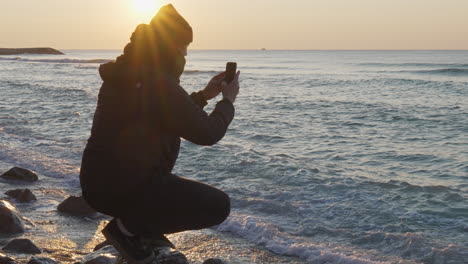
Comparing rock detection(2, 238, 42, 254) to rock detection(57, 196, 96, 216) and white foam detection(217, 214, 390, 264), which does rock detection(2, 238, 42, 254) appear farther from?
white foam detection(217, 214, 390, 264)

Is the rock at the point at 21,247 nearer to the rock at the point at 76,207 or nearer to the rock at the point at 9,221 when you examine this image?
the rock at the point at 9,221

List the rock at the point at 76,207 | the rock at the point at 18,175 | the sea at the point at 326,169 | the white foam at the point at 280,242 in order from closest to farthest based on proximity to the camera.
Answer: the white foam at the point at 280,242 → the sea at the point at 326,169 → the rock at the point at 76,207 → the rock at the point at 18,175

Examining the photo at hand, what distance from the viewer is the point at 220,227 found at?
6.81 m

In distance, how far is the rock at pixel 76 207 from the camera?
6.93 metres

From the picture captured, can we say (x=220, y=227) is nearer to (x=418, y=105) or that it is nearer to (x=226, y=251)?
(x=226, y=251)

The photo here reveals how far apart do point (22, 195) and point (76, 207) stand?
3.36 ft

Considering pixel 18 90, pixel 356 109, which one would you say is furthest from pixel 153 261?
pixel 18 90

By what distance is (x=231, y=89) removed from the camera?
143 inches

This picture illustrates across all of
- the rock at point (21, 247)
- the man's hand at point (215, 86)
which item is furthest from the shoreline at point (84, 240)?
the man's hand at point (215, 86)

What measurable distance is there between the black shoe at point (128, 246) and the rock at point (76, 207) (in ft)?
10.5

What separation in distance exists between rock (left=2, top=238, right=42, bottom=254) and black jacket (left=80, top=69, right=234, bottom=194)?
211 cm

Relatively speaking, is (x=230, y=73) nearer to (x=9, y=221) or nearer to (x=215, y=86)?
(x=215, y=86)

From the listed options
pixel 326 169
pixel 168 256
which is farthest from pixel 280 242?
pixel 326 169

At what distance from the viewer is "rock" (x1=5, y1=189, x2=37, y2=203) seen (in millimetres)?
7461
